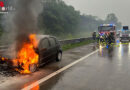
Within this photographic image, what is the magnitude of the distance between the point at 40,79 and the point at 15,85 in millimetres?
970

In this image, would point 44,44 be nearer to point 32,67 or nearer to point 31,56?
point 31,56

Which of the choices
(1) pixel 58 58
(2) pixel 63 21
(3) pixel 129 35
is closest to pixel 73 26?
(2) pixel 63 21

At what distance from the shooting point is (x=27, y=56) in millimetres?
7109

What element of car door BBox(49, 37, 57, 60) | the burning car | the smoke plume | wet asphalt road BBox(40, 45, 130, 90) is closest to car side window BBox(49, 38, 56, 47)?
car door BBox(49, 37, 57, 60)

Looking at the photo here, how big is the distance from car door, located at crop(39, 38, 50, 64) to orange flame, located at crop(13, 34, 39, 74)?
0.30 m

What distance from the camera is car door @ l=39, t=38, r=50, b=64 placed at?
7715mm

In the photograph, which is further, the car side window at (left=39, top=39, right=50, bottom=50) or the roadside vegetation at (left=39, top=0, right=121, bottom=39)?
the roadside vegetation at (left=39, top=0, right=121, bottom=39)

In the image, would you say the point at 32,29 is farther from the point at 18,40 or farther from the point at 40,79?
the point at 40,79

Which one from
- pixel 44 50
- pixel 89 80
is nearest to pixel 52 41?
pixel 44 50

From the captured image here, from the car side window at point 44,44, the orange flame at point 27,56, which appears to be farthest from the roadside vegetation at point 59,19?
the orange flame at point 27,56

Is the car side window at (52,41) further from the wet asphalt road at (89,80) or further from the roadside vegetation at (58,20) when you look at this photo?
the roadside vegetation at (58,20)

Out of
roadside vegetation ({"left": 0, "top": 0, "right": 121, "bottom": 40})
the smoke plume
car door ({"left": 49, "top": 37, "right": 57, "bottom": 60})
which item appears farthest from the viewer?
roadside vegetation ({"left": 0, "top": 0, "right": 121, "bottom": 40})

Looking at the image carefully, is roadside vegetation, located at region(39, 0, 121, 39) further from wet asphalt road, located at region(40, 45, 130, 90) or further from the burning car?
wet asphalt road, located at region(40, 45, 130, 90)

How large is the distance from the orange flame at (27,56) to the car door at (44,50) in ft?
0.99
